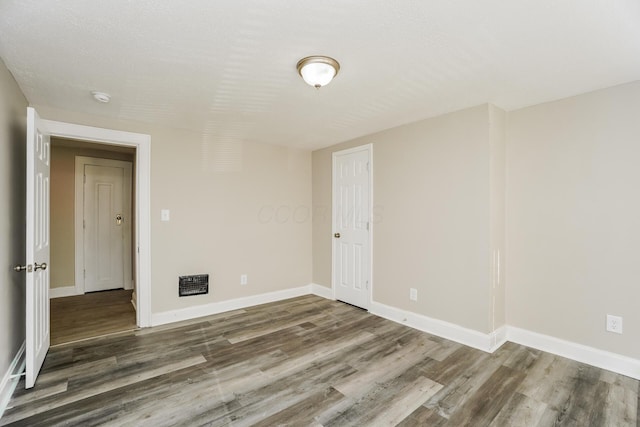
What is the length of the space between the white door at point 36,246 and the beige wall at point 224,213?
2.63 ft

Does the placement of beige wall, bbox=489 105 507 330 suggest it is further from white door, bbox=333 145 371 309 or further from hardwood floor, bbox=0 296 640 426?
white door, bbox=333 145 371 309

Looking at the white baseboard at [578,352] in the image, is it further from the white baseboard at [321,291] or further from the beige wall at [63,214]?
the beige wall at [63,214]

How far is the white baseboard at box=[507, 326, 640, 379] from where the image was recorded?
2.26 metres

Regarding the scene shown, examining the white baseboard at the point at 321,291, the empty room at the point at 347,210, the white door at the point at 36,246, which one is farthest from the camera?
the white baseboard at the point at 321,291

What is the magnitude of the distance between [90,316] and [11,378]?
5.29 ft

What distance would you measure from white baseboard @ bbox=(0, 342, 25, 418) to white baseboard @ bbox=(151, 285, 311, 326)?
108 cm

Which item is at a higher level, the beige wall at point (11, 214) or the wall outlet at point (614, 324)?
the beige wall at point (11, 214)

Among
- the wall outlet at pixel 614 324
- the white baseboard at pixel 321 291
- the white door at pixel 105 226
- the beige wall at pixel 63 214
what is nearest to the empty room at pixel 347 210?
the wall outlet at pixel 614 324

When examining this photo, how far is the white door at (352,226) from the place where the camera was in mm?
3840

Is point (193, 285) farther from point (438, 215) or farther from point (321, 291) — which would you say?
point (438, 215)

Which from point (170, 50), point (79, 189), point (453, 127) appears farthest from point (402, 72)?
point (79, 189)

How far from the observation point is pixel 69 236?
453 centimetres

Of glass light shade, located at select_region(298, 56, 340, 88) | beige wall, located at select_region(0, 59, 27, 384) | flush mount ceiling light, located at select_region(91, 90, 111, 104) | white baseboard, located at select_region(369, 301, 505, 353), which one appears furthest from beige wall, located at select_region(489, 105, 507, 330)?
beige wall, located at select_region(0, 59, 27, 384)

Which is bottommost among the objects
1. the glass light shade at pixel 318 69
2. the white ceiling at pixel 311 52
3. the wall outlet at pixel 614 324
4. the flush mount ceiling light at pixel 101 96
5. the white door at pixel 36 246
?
the wall outlet at pixel 614 324
